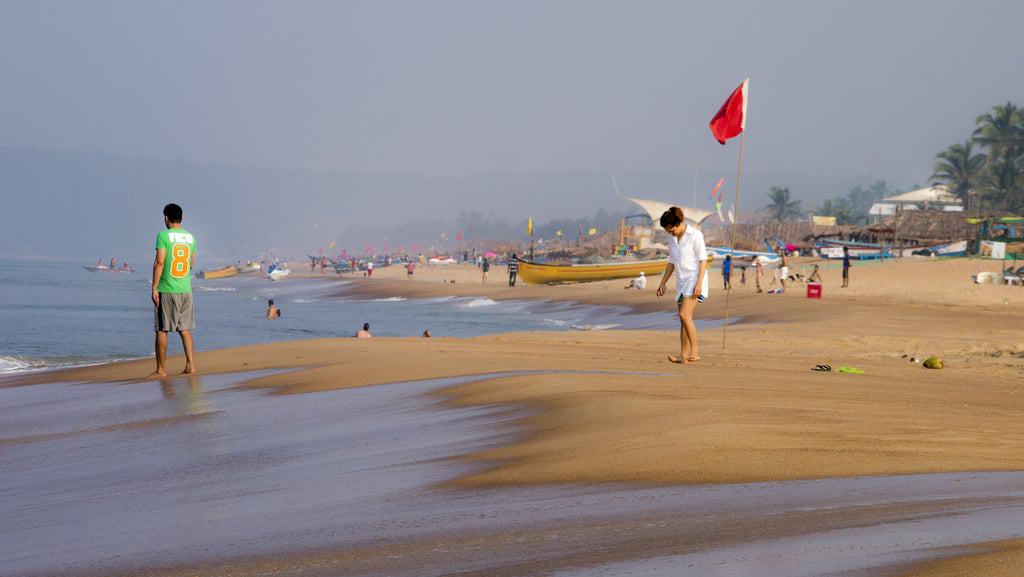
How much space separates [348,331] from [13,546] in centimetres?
2779

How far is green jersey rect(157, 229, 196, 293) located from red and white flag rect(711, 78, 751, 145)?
780 centimetres

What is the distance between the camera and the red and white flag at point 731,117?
1465 cm

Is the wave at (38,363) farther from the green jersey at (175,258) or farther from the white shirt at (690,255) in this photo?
the white shirt at (690,255)

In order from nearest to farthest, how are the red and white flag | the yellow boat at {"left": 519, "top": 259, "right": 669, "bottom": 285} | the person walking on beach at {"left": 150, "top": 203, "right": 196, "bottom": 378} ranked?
the person walking on beach at {"left": 150, "top": 203, "right": 196, "bottom": 378}
the red and white flag
the yellow boat at {"left": 519, "top": 259, "right": 669, "bottom": 285}

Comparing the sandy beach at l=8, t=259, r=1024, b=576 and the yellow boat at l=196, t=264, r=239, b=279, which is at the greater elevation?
the sandy beach at l=8, t=259, r=1024, b=576

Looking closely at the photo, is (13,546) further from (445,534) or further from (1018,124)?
(1018,124)

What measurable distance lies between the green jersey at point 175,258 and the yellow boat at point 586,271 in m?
43.8

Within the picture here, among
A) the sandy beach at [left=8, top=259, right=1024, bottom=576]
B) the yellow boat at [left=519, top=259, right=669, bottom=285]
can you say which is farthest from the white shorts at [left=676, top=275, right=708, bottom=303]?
the yellow boat at [left=519, top=259, right=669, bottom=285]

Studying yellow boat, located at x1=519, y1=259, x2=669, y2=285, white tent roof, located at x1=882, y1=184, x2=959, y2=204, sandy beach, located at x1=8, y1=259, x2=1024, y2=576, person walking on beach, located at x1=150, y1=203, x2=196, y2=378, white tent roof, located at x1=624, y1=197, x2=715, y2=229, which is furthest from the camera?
white tent roof, located at x1=882, y1=184, x2=959, y2=204

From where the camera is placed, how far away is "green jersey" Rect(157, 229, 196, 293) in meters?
10.8

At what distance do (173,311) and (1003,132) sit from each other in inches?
3454

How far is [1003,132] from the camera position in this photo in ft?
280

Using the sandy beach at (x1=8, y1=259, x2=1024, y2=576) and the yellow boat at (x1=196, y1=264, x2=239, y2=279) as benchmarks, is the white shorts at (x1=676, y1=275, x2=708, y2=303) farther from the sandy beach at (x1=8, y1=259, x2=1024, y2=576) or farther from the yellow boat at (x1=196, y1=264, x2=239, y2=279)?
the yellow boat at (x1=196, y1=264, x2=239, y2=279)

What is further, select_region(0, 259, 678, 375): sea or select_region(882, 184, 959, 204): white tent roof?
select_region(882, 184, 959, 204): white tent roof
